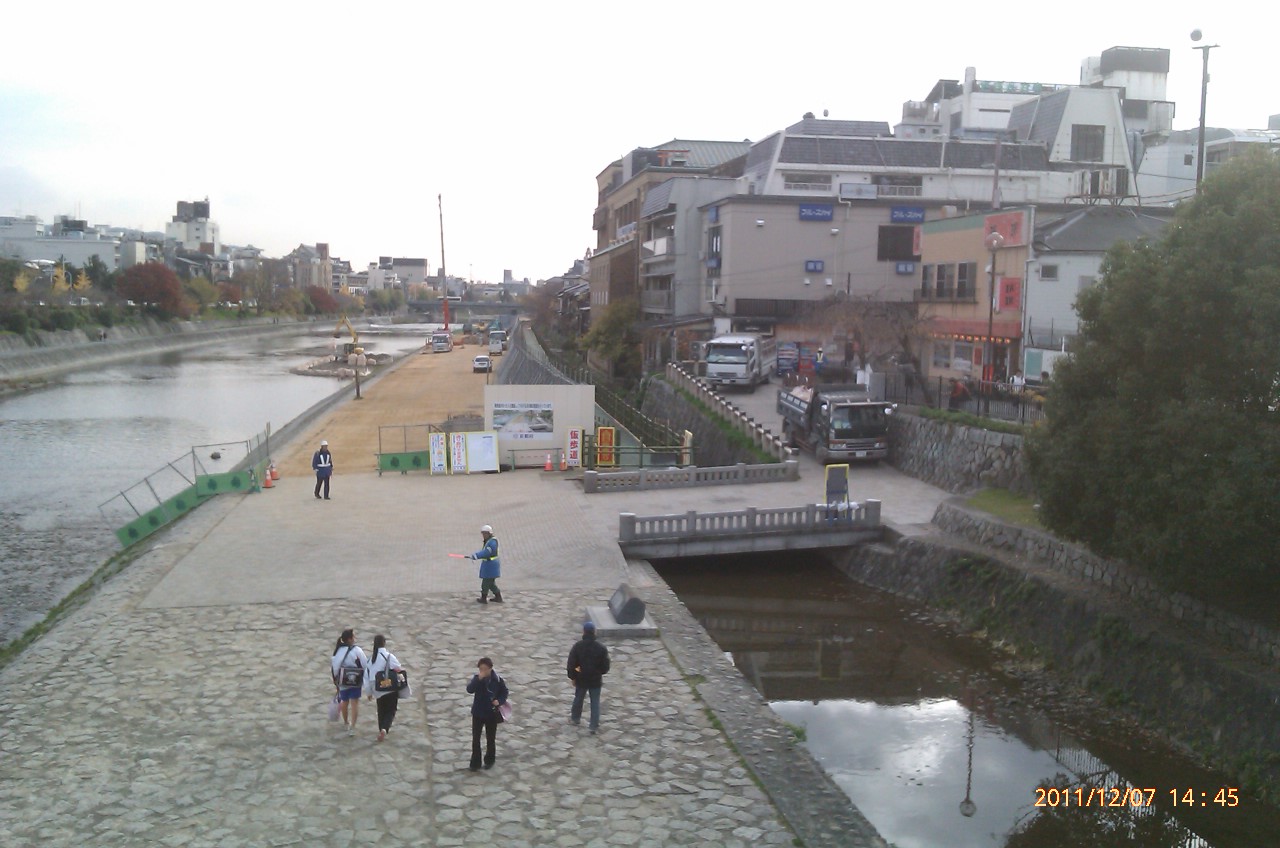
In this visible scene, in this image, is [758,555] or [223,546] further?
[758,555]

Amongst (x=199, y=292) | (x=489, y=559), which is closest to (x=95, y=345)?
(x=199, y=292)

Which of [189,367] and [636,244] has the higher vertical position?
[636,244]

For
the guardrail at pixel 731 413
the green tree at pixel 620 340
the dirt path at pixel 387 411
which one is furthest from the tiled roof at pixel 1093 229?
the green tree at pixel 620 340

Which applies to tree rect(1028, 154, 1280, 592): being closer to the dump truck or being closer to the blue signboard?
the dump truck

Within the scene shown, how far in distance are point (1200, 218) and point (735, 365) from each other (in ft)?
80.6

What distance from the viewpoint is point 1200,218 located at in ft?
40.9

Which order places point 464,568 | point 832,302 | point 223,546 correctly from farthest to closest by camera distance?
1. point 832,302
2. point 223,546
3. point 464,568

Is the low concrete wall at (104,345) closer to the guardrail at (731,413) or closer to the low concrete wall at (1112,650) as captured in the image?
the guardrail at (731,413)

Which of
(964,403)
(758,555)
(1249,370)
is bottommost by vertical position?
(758,555)

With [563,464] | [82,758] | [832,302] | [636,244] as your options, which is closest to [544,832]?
[82,758]

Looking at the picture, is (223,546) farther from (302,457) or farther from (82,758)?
(302,457)

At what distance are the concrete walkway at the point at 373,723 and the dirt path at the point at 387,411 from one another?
12.3 metres

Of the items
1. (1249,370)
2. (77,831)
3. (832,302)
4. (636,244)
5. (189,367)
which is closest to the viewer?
(77,831)
